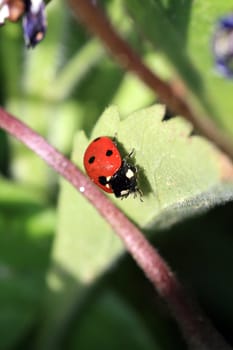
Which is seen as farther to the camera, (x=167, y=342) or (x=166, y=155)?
(x=167, y=342)

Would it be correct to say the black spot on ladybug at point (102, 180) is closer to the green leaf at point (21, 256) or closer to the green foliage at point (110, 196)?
the green foliage at point (110, 196)

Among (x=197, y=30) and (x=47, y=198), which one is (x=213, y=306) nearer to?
(x=47, y=198)

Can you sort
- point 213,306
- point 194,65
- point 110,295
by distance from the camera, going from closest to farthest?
point 194,65
point 110,295
point 213,306

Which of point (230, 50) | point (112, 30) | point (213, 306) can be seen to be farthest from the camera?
point (213, 306)

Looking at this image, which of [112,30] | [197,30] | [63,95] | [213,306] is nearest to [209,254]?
[213,306]

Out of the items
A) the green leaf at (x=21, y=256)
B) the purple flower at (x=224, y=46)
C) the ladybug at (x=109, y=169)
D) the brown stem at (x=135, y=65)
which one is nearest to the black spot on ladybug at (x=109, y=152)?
the ladybug at (x=109, y=169)

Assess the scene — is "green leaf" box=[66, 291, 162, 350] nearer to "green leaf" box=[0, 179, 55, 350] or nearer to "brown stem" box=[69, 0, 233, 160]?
"green leaf" box=[0, 179, 55, 350]
